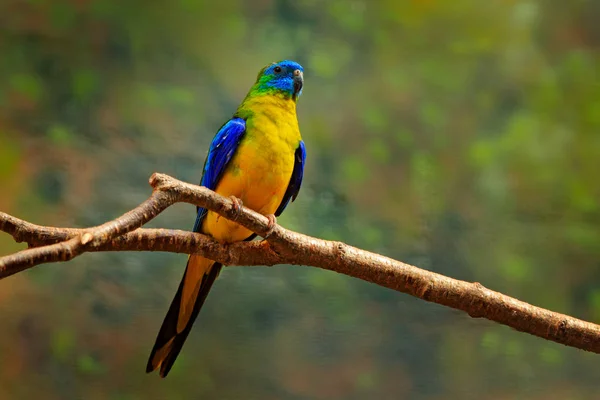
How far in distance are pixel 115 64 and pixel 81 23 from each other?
0.74ft

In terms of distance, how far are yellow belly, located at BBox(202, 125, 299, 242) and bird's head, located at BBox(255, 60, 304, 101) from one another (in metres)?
0.22

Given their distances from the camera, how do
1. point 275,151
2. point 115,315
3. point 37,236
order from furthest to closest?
point 115,315 < point 275,151 < point 37,236

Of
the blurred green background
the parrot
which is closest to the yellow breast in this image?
the parrot

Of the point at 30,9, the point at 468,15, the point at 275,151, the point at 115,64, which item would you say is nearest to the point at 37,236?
the point at 275,151

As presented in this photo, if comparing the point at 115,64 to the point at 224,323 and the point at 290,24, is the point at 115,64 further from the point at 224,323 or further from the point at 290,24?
the point at 224,323

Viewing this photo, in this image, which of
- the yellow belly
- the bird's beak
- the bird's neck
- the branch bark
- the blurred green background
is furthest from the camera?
the blurred green background

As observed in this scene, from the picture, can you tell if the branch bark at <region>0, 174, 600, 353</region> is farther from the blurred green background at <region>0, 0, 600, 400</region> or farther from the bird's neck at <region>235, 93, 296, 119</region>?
the blurred green background at <region>0, 0, 600, 400</region>

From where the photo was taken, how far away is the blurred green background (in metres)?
2.25

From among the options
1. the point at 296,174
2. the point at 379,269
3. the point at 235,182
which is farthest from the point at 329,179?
the point at 379,269

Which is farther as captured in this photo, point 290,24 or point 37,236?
point 290,24

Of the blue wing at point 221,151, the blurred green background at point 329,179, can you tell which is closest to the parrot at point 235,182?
the blue wing at point 221,151

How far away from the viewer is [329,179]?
248 centimetres

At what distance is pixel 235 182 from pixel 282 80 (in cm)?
43

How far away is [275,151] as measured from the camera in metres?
1.82
